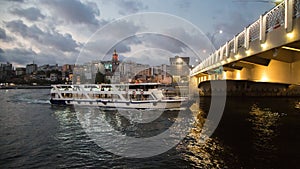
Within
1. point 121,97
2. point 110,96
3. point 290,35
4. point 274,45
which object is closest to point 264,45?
point 274,45

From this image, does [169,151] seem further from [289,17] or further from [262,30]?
[289,17]

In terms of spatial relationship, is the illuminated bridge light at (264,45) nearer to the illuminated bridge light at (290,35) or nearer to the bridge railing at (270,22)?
the bridge railing at (270,22)

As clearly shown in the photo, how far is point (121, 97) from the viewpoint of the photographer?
1647 inches

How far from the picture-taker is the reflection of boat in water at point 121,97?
3894 centimetres

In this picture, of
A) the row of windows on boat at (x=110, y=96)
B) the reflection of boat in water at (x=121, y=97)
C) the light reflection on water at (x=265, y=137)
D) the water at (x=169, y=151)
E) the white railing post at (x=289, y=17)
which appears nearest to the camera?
the white railing post at (x=289, y=17)

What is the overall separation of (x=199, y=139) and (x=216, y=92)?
46996mm

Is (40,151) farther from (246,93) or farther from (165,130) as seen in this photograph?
(246,93)

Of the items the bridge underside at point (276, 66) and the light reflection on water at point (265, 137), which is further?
the bridge underside at point (276, 66)

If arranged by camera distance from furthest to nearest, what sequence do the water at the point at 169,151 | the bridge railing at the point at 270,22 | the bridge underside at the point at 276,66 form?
the bridge underside at the point at 276,66 → the water at the point at 169,151 → the bridge railing at the point at 270,22

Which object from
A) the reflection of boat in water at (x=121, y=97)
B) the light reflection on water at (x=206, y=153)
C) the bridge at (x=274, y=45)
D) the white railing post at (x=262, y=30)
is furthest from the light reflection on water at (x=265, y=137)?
the reflection of boat in water at (x=121, y=97)

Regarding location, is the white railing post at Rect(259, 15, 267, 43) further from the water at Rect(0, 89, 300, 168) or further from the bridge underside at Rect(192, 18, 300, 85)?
the water at Rect(0, 89, 300, 168)

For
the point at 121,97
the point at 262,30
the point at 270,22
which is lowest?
the point at 121,97

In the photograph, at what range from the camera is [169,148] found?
1750 cm

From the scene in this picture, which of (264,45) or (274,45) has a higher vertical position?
(264,45)
